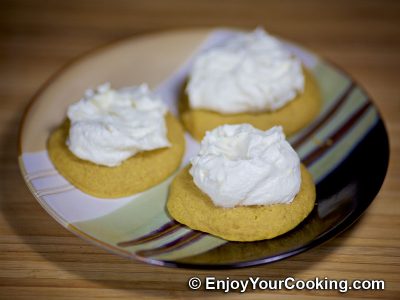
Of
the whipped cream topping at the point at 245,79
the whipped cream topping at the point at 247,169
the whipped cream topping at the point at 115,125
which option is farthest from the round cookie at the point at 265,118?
the whipped cream topping at the point at 247,169

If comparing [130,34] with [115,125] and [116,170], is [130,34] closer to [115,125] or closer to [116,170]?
[115,125]

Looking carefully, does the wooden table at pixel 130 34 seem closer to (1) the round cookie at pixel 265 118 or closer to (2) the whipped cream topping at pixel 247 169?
(2) the whipped cream topping at pixel 247 169

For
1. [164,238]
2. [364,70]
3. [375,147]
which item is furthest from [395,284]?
[364,70]

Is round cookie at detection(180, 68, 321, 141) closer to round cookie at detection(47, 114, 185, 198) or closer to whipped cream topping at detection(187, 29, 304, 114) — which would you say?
whipped cream topping at detection(187, 29, 304, 114)

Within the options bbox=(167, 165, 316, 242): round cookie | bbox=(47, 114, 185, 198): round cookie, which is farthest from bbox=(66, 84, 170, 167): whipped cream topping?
bbox=(167, 165, 316, 242): round cookie

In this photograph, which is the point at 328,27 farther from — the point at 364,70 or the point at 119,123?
the point at 119,123

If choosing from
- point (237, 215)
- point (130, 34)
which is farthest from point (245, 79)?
point (130, 34)
